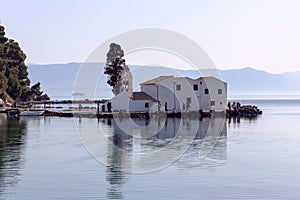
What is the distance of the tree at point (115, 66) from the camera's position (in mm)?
88125

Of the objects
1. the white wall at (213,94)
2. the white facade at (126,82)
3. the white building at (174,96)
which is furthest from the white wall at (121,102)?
the white wall at (213,94)

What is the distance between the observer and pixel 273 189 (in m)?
27.3

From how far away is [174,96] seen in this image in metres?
88.8

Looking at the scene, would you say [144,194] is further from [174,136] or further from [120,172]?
[174,136]

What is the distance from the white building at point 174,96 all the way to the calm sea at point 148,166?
28574mm

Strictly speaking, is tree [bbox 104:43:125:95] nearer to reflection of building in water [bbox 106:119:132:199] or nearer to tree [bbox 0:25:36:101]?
tree [bbox 0:25:36:101]

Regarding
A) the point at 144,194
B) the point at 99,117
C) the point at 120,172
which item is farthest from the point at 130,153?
the point at 99,117

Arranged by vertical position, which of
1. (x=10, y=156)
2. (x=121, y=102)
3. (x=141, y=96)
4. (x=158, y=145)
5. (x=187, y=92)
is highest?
(x=187, y=92)

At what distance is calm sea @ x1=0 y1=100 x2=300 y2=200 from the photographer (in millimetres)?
26734

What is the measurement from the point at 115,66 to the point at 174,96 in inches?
432

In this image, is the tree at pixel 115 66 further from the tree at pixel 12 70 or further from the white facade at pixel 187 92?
the tree at pixel 12 70

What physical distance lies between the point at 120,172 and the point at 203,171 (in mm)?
4960

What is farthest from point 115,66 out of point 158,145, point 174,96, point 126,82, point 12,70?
point 158,145

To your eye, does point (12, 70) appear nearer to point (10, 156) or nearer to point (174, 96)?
point (174, 96)
